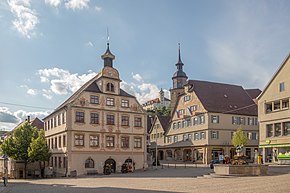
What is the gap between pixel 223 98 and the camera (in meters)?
A: 65.8

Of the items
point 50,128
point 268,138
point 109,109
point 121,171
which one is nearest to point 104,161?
point 121,171

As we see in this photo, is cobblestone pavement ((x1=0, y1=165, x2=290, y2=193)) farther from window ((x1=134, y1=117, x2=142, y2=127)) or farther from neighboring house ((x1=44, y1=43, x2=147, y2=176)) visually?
window ((x1=134, y1=117, x2=142, y2=127))

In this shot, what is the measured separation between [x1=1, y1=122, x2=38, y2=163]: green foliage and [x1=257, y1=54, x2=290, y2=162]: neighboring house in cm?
3302

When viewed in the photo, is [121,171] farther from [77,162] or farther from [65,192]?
[65,192]

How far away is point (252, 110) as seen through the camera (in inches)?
2594

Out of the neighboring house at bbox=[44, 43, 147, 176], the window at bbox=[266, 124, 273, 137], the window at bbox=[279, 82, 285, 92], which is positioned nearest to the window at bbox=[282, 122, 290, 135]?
the window at bbox=[266, 124, 273, 137]

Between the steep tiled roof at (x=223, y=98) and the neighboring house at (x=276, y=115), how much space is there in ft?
38.8

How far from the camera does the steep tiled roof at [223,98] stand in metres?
62.9

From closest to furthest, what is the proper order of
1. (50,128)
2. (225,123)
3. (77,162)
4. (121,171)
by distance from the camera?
(77,162)
(121,171)
(50,128)
(225,123)

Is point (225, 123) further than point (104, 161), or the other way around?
point (225, 123)

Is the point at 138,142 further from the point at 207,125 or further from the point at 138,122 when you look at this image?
the point at 207,125

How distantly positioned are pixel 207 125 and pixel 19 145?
98.2ft

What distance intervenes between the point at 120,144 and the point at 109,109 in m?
5.11

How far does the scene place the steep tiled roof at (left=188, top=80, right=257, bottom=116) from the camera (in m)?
62.9
